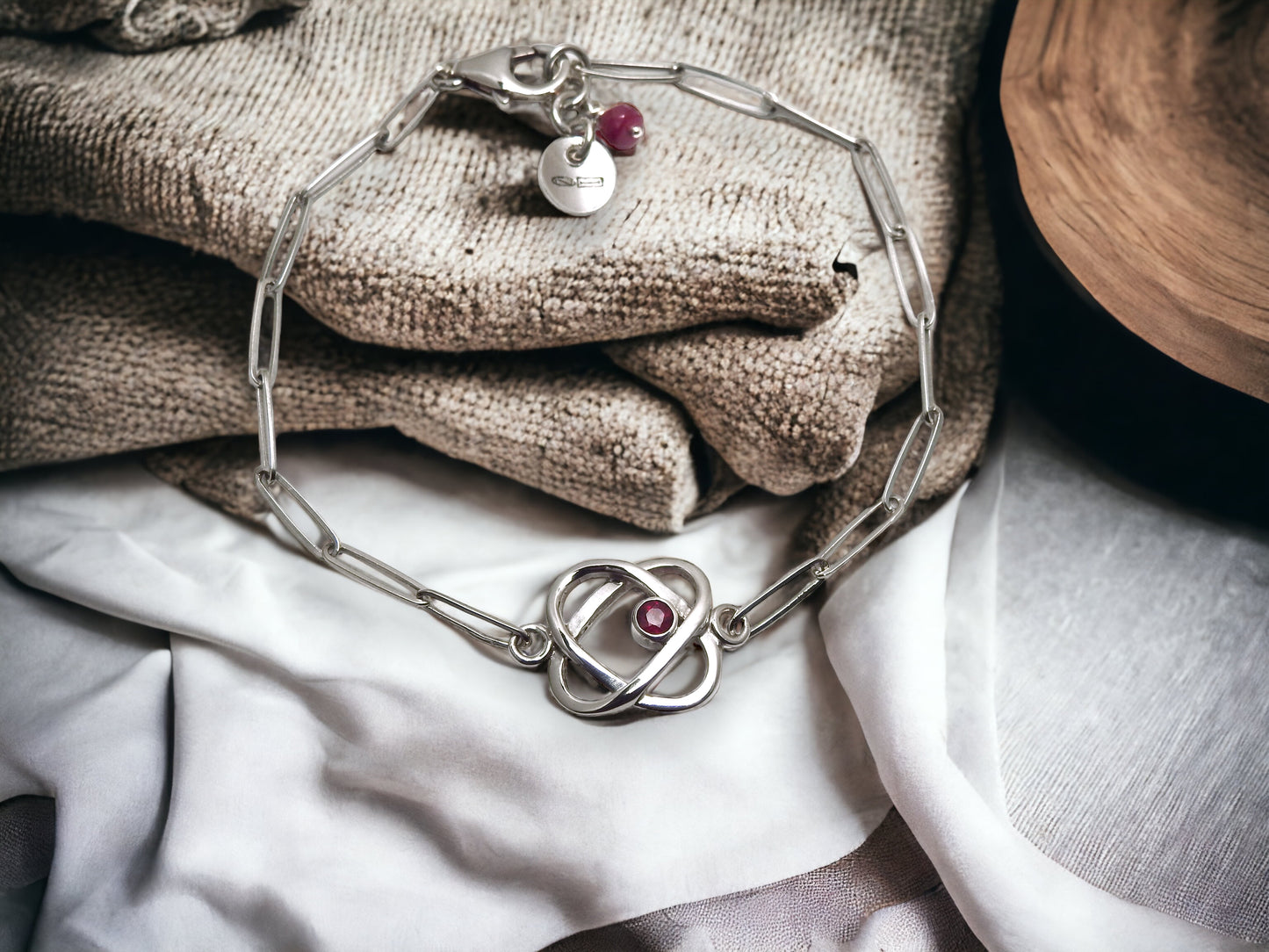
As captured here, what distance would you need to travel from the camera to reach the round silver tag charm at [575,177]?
0.68m

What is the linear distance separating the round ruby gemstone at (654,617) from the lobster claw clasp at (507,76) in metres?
0.41

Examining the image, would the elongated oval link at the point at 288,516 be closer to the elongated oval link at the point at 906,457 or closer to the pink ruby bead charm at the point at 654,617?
the pink ruby bead charm at the point at 654,617

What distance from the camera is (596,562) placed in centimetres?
68

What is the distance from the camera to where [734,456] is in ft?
2.32

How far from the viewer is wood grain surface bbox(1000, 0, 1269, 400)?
612 mm

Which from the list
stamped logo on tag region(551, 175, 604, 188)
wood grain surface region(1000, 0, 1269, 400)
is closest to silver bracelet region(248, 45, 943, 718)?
stamped logo on tag region(551, 175, 604, 188)

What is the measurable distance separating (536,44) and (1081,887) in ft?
2.37

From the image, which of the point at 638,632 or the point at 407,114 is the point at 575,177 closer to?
the point at 407,114

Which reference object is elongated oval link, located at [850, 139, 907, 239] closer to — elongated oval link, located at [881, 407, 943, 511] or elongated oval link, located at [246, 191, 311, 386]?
elongated oval link, located at [881, 407, 943, 511]

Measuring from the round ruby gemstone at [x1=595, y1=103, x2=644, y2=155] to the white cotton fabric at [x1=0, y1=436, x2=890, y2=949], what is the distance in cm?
32

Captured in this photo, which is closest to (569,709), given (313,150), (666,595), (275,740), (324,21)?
(666,595)

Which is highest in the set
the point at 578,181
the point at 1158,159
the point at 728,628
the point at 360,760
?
the point at 1158,159

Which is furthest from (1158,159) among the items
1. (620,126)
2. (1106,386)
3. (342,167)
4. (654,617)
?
(342,167)

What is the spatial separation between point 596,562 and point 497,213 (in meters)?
0.29
